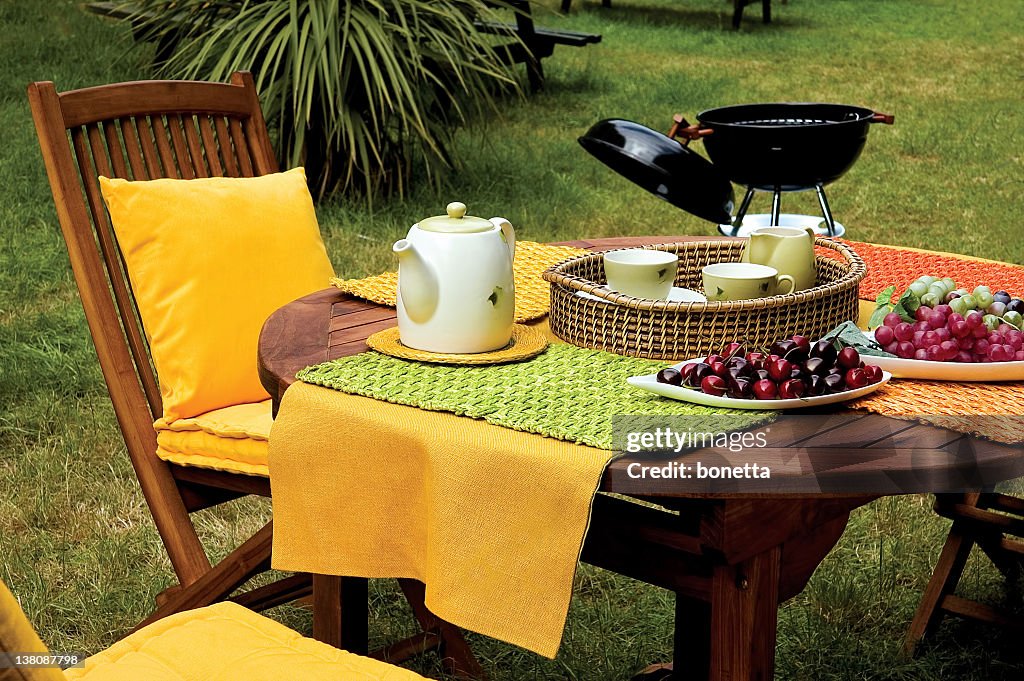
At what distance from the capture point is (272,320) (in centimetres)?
186

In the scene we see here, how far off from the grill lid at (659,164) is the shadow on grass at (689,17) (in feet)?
35.6

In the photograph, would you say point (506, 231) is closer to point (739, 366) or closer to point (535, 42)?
point (739, 366)

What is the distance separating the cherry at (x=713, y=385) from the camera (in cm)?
138

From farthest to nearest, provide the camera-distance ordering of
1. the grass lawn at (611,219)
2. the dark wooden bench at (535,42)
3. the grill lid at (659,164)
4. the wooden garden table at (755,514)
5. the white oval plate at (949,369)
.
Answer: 1. the dark wooden bench at (535,42)
2. the grass lawn at (611,219)
3. the grill lid at (659,164)
4. the white oval plate at (949,369)
5. the wooden garden table at (755,514)

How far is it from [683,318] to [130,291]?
1.32 metres

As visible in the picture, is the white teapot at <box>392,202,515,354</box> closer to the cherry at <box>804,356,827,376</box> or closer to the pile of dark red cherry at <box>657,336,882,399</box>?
the pile of dark red cherry at <box>657,336,882,399</box>

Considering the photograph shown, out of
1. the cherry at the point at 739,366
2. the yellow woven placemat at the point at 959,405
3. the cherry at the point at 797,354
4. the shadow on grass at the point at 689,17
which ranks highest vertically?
the cherry at the point at 797,354

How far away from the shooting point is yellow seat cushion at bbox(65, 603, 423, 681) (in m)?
1.38

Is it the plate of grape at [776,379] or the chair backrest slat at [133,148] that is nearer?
the plate of grape at [776,379]

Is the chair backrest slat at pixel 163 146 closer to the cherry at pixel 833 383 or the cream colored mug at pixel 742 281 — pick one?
the cream colored mug at pixel 742 281

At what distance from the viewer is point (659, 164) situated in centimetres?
231

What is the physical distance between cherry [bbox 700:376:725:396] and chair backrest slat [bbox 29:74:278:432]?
119 centimetres

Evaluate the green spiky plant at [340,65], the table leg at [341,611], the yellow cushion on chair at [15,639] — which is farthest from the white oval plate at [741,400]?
the green spiky plant at [340,65]

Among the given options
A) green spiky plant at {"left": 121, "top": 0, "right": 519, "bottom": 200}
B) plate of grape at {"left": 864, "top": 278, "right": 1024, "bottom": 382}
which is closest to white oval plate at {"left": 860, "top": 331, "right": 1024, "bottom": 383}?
plate of grape at {"left": 864, "top": 278, "right": 1024, "bottom": 382}
